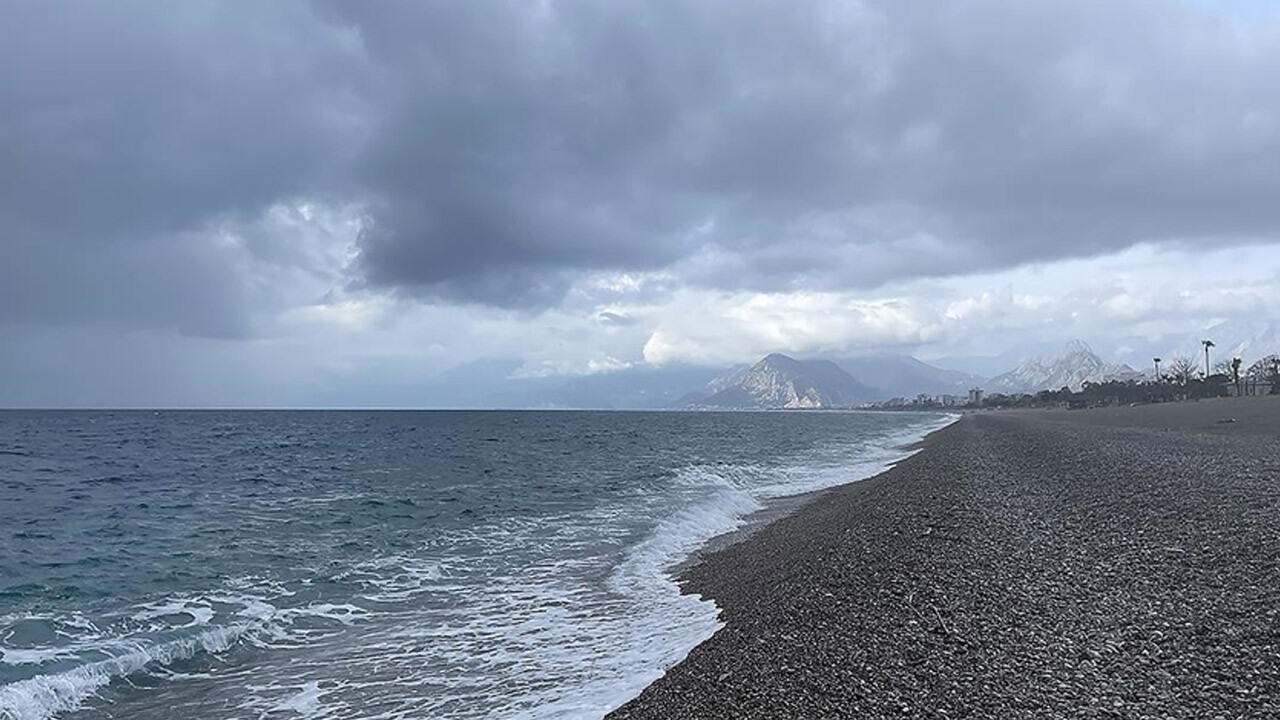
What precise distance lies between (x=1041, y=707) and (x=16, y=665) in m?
14.3

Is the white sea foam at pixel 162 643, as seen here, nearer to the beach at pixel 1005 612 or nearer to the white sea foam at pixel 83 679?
the white sea foam at pixel 83 679

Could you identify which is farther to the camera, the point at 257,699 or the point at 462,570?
the point at 462,570

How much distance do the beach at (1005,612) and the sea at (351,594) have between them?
4.78 feet

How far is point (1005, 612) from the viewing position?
9.72 m

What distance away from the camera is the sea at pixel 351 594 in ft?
32.8

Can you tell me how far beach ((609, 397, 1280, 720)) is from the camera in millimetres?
7055

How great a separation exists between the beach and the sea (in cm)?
146

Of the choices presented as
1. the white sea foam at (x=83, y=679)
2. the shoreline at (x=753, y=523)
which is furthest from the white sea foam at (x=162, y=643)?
the shoreline at (x=753, y=523)

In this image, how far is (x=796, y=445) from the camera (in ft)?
240

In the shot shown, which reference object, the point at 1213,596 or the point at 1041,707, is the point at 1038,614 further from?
the point at 1041,707

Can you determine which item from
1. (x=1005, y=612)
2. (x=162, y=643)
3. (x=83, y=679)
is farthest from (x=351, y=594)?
(x=1005, y=612)

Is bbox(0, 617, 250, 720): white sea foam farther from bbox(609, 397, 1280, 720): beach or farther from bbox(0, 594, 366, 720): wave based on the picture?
bbox(609, 397, 1280, 720): beach

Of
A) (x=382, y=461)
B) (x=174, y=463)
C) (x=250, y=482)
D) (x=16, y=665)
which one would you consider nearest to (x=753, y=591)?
(x=16, y=665)

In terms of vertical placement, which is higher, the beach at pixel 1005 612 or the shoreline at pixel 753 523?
the beach at pixel 1005 612
